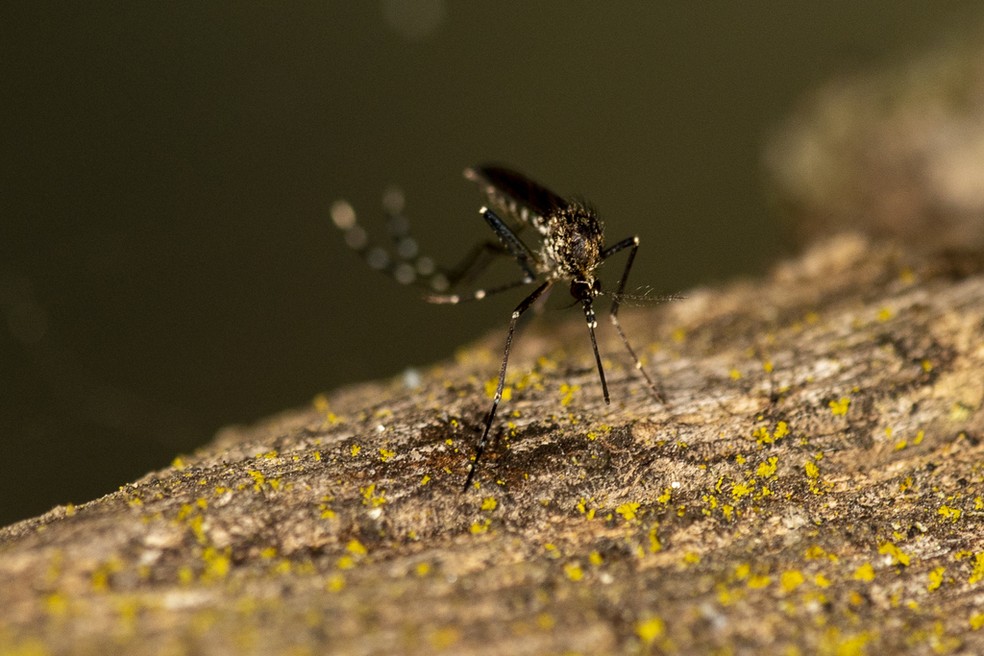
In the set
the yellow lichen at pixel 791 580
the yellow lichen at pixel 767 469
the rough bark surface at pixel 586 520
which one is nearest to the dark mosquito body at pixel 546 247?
the rough bark surface at pixel 586 520

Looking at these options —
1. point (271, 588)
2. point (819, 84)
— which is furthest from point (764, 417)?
point (819, 84)

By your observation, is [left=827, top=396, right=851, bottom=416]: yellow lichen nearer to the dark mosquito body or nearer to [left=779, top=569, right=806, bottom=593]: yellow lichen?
the dark mosquito body

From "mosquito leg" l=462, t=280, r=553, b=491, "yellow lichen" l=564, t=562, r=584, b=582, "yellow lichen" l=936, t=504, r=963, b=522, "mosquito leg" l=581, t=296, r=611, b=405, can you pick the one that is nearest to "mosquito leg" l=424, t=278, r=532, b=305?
"mosquito leg" l=462, t=280, r=553, b=491

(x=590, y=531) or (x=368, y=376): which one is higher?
(x=368, y=376)

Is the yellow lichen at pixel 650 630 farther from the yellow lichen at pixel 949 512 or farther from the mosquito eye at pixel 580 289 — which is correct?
the mosquito eye at pixel 580 289

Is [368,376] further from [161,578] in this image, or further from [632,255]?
[161,578]

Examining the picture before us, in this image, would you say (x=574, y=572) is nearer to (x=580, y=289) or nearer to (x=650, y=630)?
(x=650, y=630)
